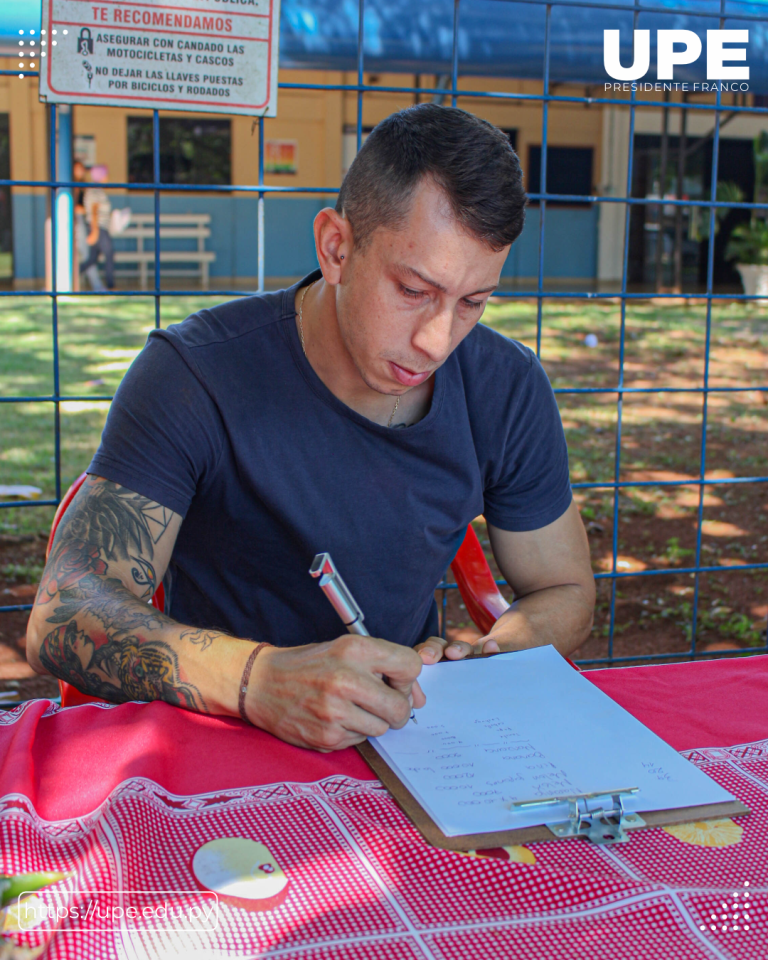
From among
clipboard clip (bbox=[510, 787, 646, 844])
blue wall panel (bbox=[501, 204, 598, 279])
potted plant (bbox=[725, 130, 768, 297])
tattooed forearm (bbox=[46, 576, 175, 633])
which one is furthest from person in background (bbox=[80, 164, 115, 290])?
clipboard clip (bbox=[510, 787, 646, 844])

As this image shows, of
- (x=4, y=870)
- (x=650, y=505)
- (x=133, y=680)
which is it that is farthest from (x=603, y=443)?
(x=4, y=870)

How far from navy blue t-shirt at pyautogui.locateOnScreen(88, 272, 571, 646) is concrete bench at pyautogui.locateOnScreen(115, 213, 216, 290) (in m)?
13.8

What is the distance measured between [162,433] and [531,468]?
0.74 meters

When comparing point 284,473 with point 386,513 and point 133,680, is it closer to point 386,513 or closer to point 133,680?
point 386,513

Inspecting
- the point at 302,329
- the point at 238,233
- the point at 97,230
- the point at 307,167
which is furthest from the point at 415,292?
the point at 307,167

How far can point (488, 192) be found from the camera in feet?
4.53

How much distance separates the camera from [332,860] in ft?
2.89

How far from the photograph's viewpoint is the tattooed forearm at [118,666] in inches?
48.6

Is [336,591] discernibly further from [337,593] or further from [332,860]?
[332,860]

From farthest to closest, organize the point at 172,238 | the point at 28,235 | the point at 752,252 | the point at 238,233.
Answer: the point at 238,233 < the point at 172,238 < the point at 752,252 < the point at 28,235

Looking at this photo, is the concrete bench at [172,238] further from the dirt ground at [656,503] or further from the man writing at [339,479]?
the man writing at [339,479]

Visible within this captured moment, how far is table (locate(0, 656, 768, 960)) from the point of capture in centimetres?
77

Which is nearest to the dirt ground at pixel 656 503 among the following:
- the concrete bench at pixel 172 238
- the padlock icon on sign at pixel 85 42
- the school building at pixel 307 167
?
the padlock icon on sign at pixel 85 42

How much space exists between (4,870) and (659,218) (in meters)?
16.9
